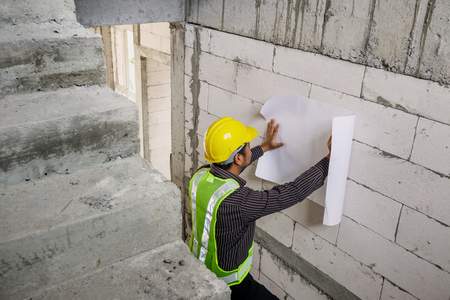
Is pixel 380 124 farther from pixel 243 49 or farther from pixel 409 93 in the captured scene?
pixel 243 49

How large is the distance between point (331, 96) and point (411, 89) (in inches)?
21.9

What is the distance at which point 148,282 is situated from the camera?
159 centimetres

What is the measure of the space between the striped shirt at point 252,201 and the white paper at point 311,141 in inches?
4.8

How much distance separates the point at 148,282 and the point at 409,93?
1.74 m

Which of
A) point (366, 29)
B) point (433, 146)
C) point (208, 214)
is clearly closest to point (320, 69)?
point (366, 29)

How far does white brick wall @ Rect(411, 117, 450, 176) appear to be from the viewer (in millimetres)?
2158

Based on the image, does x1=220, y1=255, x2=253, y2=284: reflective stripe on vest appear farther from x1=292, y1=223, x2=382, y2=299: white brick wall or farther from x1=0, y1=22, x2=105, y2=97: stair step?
x1=0, y1=22, x2=105, y2=97: stair step

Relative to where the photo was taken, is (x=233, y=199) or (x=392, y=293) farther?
(x=392, y=293)

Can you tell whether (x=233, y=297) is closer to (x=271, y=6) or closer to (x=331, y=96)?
(x=331, y=96)

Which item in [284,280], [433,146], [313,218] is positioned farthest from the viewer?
[284,280]

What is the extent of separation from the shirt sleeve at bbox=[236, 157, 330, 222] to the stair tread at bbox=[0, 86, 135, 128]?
0.99 m

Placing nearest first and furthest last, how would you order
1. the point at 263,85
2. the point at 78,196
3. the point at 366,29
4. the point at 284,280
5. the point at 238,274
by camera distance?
the point at 78,196, the point at 366,29, the point at 238,274, the point at 263,85, the point at 284,280

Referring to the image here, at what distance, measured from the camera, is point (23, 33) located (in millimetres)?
2062

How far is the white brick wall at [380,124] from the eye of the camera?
2.33m
